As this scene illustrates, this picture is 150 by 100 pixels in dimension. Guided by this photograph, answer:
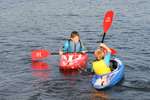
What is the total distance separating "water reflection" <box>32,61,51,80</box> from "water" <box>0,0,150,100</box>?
0.04 m

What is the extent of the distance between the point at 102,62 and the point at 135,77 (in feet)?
6.39

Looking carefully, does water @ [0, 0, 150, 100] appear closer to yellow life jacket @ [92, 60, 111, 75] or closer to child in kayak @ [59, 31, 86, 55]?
yellow life jacket @ [92, 60, 111, 75]

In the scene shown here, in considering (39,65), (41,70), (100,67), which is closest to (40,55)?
(39,65)

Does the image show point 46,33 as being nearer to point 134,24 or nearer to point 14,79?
point 134,24

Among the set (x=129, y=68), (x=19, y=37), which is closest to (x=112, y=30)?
(x=19, y=37)

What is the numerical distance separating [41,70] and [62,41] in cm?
518

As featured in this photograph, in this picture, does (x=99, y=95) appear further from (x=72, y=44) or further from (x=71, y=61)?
(x=72, y=44)

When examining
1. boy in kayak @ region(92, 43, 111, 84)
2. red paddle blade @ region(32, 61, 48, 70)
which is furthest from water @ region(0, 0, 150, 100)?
boy in kayak @ region(92, 43, 111, 84)

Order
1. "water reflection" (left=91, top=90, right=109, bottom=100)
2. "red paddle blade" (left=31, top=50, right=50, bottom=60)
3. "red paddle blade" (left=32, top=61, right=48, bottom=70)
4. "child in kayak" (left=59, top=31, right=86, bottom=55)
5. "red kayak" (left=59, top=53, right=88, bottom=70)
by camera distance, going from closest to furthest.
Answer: "water reflection" (left=91, top=90, right=109, bottom=100) < "red kayak" (left=59, top=53, right=88, bottom=70) < "child in kayak" (left=59, top=31, right=86, bottom=55) < "red paddle blade" (left=32, top=61, right=48, bottom=70) < "red paddle blade" (left=31, top=50, right=50, bottom=60)

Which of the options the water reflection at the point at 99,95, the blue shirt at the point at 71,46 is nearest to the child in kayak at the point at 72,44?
the blue shirt at the point at 71,46

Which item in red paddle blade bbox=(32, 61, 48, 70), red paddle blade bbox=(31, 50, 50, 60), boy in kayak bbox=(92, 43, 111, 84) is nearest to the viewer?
boy in kayak bbox=(92, 43, 111, 84)

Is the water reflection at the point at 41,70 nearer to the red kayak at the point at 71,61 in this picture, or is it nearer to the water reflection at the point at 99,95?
the red kayak at the point at 71,61

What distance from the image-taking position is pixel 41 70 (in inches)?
648

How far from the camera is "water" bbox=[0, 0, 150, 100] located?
14.0m
